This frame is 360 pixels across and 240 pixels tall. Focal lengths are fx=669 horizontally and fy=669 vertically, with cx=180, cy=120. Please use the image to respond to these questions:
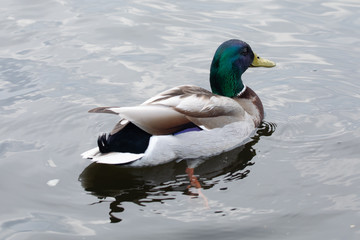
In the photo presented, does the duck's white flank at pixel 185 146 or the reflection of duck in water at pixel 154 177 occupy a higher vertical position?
the duck's white flank at pixel 185 146

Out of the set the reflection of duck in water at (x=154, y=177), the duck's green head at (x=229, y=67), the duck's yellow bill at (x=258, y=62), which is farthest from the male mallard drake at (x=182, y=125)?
the duck's yellow bill at (x=258, y=62)

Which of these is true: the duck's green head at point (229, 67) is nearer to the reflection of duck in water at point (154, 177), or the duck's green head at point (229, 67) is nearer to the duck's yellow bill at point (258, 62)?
the duck's yellow bill at point (258, 62)

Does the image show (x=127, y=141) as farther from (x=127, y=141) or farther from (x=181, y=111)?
(x=181, y=111)

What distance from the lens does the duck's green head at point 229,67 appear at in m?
7.13

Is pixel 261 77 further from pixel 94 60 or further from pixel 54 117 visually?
pixel 54 117

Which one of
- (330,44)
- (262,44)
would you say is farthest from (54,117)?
(330,44)

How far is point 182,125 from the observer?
244 inches

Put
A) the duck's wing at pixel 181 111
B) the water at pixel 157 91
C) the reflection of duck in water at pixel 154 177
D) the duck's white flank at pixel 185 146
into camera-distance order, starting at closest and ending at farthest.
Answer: the water at pixel 157 91
the reflection of duck in water at pixel 154 177
the duck's white flank at pixel 185 146
the duck's wing at pixel 181 111

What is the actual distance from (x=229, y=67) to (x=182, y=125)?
1280mm

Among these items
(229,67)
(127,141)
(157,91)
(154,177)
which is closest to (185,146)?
(154,177)

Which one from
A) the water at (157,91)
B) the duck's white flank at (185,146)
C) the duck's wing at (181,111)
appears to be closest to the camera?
the water at (157,91)

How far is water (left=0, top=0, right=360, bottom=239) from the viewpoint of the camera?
17.1ft

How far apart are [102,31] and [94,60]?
1.10 m

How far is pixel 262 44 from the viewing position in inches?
366
